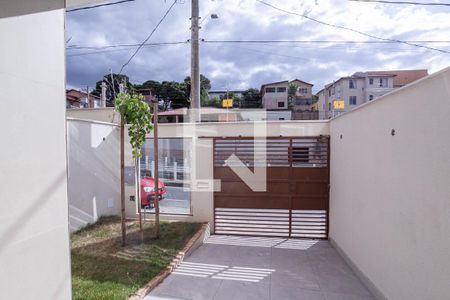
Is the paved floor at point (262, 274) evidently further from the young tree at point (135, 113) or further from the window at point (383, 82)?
the window at point (383, 82)

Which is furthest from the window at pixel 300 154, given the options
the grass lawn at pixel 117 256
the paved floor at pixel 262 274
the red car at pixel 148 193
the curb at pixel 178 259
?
the red car at pixel 148 193

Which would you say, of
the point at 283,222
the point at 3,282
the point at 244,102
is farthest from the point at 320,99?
the point at 3,282

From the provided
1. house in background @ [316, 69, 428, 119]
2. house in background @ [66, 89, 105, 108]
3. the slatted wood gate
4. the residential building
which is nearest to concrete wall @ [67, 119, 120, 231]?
the slatted wood gate

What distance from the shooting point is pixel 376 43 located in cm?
718

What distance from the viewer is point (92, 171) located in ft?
18.0

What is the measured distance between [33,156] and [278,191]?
505 centimetres

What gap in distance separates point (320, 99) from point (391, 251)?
38008 mm

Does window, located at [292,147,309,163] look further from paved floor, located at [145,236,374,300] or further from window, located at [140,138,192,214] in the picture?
window, located at [140,138,192,214]

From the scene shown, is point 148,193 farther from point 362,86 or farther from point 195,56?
point 362,86

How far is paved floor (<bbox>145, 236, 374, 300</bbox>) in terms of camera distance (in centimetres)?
333

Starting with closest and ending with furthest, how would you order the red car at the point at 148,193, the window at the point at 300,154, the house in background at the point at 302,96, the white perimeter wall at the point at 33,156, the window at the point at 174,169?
the white perimeter wall at the point at 33,156 → the window at the point at 300,154 → the window at the point at 174,169 → the red car at the point at 148,193 → the house in background at the point at 302,96

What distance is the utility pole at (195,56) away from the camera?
6.65 meters

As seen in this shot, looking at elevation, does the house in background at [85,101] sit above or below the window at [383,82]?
below

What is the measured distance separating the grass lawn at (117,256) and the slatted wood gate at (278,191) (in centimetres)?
114
